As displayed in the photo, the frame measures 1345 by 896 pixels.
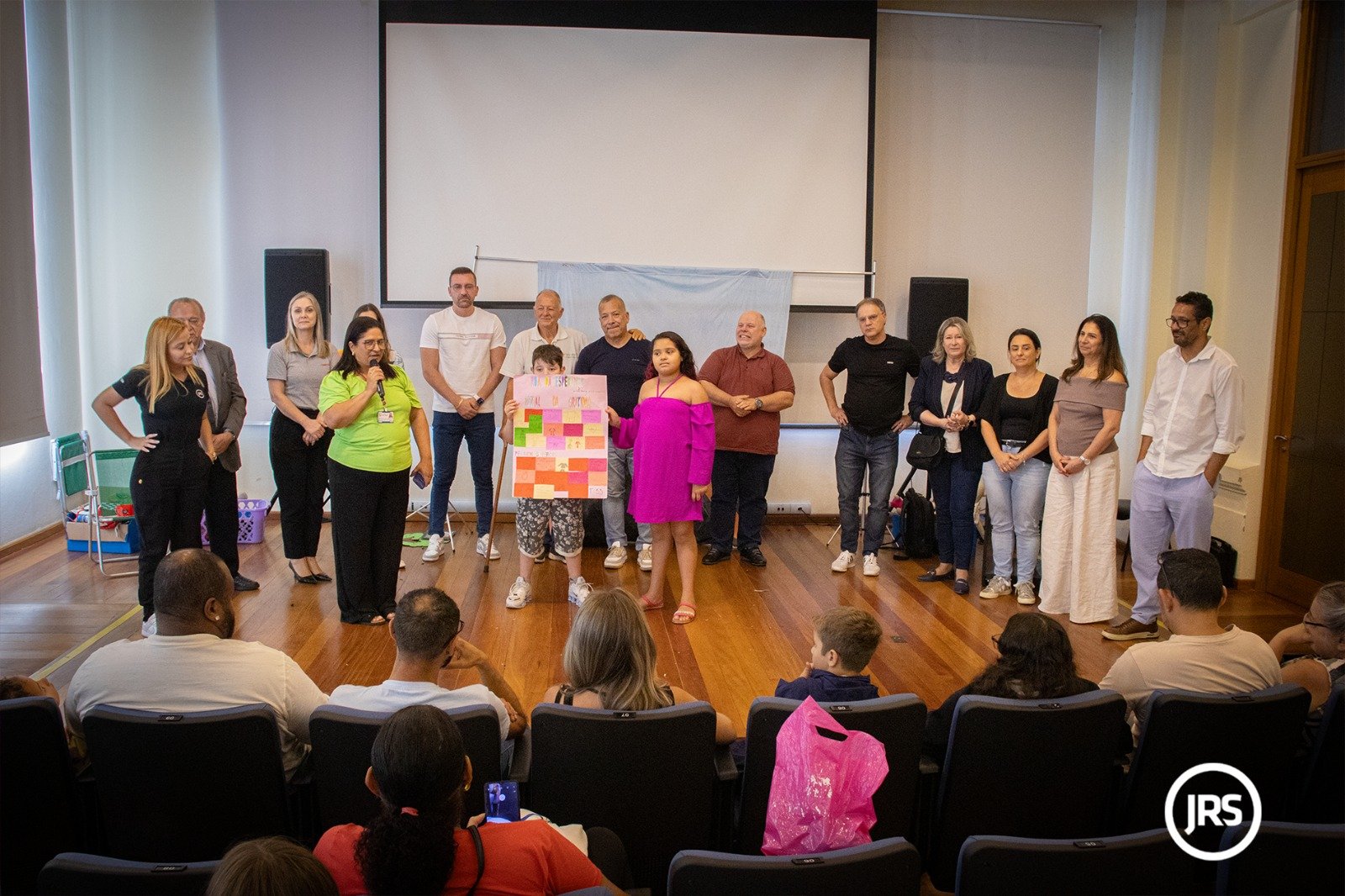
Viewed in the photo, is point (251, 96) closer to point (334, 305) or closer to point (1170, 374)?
point (334, 305)

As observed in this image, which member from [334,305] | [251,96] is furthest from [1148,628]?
[251,96]

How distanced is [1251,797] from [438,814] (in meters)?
2.09

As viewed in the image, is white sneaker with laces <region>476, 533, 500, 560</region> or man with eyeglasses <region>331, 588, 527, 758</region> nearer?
man with eyeglasses <region>331, 588, 527, 758</region>

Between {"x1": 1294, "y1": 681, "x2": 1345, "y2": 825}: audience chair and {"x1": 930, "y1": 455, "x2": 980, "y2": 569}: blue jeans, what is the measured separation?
3.21 m

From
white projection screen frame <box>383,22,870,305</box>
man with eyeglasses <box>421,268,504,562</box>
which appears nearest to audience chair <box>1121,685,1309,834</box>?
man with eyeglasses <box>421,268,504,562</box>

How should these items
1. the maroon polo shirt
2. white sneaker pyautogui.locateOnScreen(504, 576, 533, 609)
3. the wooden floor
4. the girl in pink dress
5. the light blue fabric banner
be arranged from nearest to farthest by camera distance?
the wooden floor → the girl in pink dress → white sneaker pyautogui.locateOnScreen(504, 576, 533, 609) → the maroon polo shirt → the light blue fabric banner

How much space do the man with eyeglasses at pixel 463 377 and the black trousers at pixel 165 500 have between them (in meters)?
1.52

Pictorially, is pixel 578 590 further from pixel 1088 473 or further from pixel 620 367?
pixel 1088 473

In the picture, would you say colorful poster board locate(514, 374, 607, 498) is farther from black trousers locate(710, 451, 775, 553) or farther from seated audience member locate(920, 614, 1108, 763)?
seated audience member locate(920, 614, 1108, 763)

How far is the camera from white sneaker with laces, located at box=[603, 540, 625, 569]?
6277 mm

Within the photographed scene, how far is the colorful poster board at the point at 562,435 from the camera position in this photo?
534 cm

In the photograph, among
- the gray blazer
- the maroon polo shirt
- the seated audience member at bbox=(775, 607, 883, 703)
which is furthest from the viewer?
the maroon polo shirt

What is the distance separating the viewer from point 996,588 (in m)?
5.81

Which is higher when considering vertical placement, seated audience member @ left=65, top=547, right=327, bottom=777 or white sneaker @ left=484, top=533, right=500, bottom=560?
seated audience member @ left=65, top=547, right=327, bottom=777
